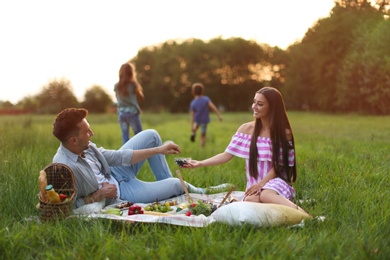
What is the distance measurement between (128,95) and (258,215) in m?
6.40

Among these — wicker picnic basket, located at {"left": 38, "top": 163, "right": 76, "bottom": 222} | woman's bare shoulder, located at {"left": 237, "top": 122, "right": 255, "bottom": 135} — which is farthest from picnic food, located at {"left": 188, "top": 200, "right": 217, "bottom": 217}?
wicker picnic basket, located at {"left": 38, "top": 163, "right": 76, "bottom": 222}

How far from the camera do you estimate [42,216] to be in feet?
14.3

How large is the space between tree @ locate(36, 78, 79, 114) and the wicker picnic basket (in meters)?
5.51

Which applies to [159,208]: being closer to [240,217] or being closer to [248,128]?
[240,217]

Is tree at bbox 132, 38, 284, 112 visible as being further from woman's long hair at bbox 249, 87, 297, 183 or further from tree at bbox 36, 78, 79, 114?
woman's long hair at bbox 249, 87, 297, 183

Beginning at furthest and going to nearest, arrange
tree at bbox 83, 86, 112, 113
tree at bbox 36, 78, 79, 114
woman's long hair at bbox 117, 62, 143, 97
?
tree at bbox 83, 86, 112, 113 < tree at bbox 36, 78, 79, 114 < woman's long hair at bbox 117, 62, 143, 97

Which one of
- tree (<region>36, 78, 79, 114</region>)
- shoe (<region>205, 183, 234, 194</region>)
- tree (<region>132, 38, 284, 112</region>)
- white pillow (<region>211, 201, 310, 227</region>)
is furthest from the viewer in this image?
tree (<region>132, 38, 284, 112</region>)

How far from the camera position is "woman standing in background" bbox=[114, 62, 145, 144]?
32.4 ft

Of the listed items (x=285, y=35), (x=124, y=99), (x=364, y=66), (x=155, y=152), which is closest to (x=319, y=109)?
(x=285, y=35)

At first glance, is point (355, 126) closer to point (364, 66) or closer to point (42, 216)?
point (364, 66)

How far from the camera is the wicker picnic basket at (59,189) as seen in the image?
169 inches

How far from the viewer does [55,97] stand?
395 inches

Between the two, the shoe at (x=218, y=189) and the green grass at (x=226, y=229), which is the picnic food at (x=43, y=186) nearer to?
the green grass at (x=226, y=229)

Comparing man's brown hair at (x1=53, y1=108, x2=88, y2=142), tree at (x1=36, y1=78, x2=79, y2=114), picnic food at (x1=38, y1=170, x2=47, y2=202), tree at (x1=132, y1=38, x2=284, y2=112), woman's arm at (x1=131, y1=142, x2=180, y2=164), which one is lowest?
picnic food at (x1=38, y1=170, x2=47, y2=202)
